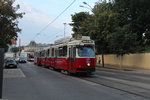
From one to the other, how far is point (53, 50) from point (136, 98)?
21384mm

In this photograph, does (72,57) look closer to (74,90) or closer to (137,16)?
(74,90)

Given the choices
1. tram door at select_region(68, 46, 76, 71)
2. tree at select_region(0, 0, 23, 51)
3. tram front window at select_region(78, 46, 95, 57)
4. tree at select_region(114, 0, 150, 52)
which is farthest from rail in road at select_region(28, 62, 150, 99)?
tree at select_region(114, 0, 150, 52)

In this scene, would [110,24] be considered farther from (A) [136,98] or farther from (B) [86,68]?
(A) [136,98]

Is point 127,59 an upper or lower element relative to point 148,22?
lower

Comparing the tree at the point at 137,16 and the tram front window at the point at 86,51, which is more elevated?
the tree at the point at 137,16

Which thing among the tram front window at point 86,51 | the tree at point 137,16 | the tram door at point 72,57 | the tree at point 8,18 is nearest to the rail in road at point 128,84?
the tram door at point 72,57

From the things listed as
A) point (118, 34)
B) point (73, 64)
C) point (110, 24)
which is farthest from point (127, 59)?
point (73, 64)

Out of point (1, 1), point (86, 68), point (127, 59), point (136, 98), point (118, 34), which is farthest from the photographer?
point (127, 59)

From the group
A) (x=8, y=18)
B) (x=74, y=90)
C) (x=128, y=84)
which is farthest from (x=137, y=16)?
(x=74, y=90)

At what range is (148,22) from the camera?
47.2 m

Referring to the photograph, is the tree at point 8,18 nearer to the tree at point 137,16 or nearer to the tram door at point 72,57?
the tram door at point 72,57

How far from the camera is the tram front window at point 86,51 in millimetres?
22253

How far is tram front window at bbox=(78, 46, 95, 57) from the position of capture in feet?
73.0

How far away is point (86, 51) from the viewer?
73.9 feet
